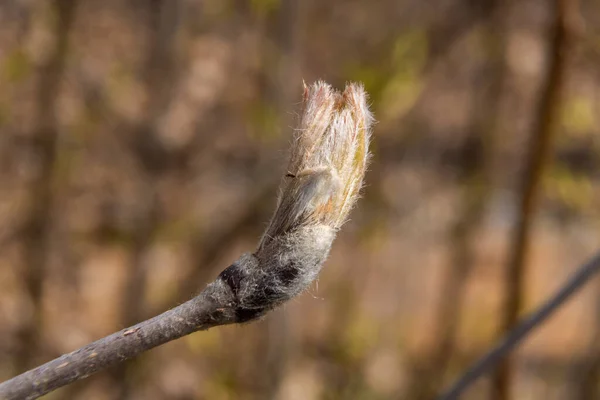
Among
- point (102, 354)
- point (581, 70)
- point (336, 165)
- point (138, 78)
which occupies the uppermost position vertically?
point (581, 70)

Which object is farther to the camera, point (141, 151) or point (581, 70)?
point (581, 70)

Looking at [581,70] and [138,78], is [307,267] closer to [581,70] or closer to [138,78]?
[138,78]

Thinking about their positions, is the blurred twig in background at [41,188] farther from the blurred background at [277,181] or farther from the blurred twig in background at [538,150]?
the blurred twig in background at [538,150]

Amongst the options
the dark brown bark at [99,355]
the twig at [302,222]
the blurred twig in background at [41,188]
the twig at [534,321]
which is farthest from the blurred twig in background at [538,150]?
the blurred twig in background at [41,188]

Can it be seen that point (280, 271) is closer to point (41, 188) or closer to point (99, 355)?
point (99, 355)

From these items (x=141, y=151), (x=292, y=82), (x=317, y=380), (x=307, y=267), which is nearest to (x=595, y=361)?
(x=317, y=380)

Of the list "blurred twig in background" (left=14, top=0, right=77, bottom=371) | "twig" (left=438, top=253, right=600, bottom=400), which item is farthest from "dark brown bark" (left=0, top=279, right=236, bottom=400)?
"blurred twig in background" (left=14, top=0, right=77, bottom=371)

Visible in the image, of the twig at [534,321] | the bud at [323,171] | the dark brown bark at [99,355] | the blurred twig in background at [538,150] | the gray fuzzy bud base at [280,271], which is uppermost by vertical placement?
the blurred twig in background at [538,150]

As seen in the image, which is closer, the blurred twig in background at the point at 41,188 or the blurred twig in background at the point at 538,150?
the blurred twig in background at the point at 538,150
